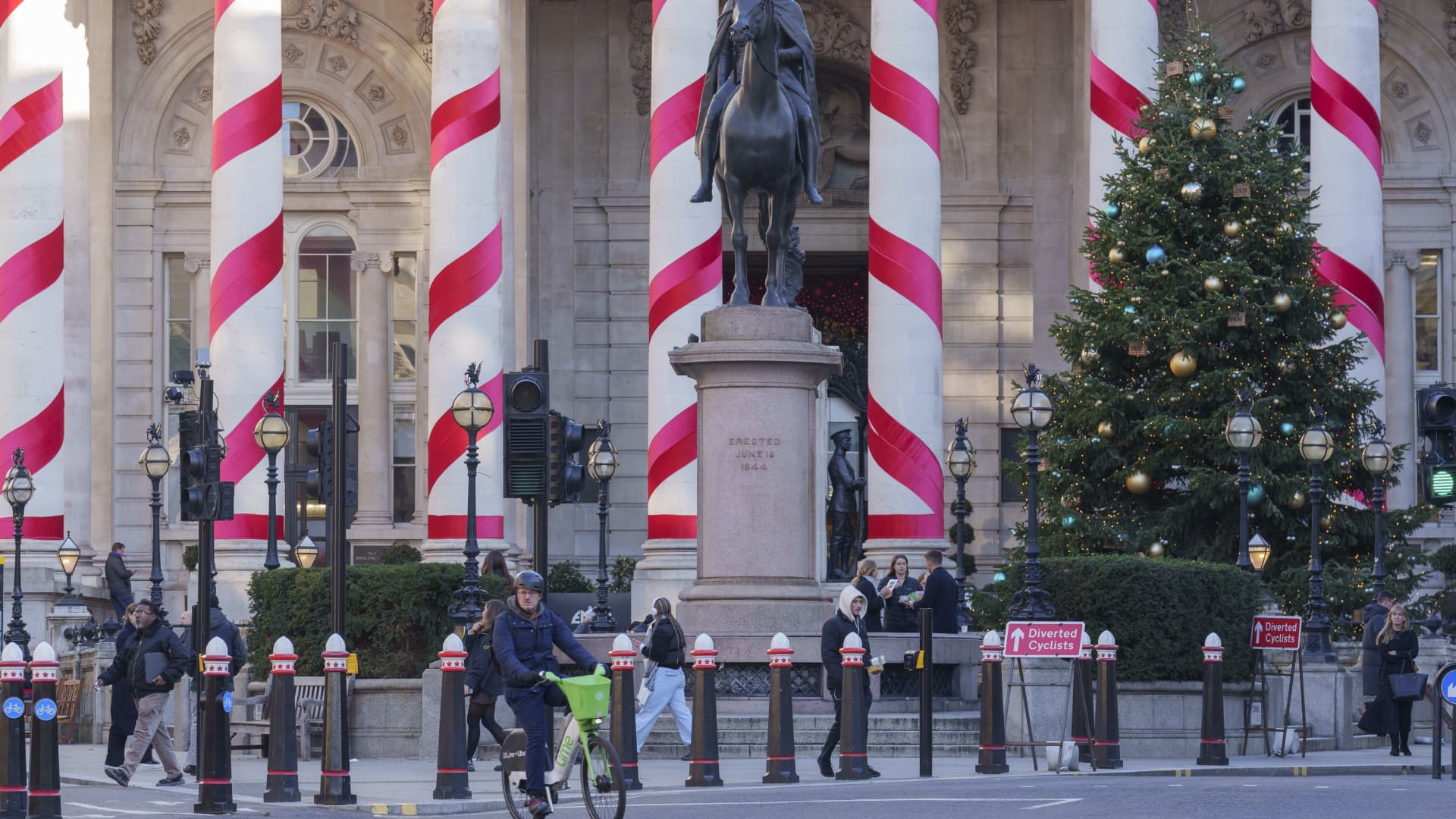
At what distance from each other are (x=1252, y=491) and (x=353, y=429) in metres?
12.7

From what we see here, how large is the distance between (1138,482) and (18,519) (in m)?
16.0

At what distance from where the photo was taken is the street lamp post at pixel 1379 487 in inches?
1194

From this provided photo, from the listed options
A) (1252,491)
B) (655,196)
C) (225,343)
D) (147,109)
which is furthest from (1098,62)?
(147,109)

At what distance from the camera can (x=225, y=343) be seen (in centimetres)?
3681

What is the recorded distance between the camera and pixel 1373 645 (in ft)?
94.0

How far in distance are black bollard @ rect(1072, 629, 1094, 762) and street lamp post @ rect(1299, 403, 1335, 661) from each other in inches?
A: 240

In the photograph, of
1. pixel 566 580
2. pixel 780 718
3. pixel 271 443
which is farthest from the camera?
pixel 566 580

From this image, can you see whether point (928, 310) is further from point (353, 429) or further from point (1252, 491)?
point (353, 429)

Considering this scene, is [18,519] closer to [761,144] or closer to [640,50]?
[640,50]

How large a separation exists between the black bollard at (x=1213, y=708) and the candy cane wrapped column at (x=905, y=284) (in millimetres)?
13391

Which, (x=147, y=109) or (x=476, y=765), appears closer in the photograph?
(x=476, y=765)

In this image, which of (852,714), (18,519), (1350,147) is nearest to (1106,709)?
(852,714)

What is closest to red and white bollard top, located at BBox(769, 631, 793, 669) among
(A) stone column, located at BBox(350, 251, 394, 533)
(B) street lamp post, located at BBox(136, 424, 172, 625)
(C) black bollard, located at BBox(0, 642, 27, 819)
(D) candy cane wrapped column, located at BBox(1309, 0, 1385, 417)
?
(C) black bollard, located at BBox(0, 642, 27, 819)

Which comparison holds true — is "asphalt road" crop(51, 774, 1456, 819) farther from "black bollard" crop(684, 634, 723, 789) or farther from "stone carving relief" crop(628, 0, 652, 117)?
"stone carving relief" crop(628, 0, 652, 117)
